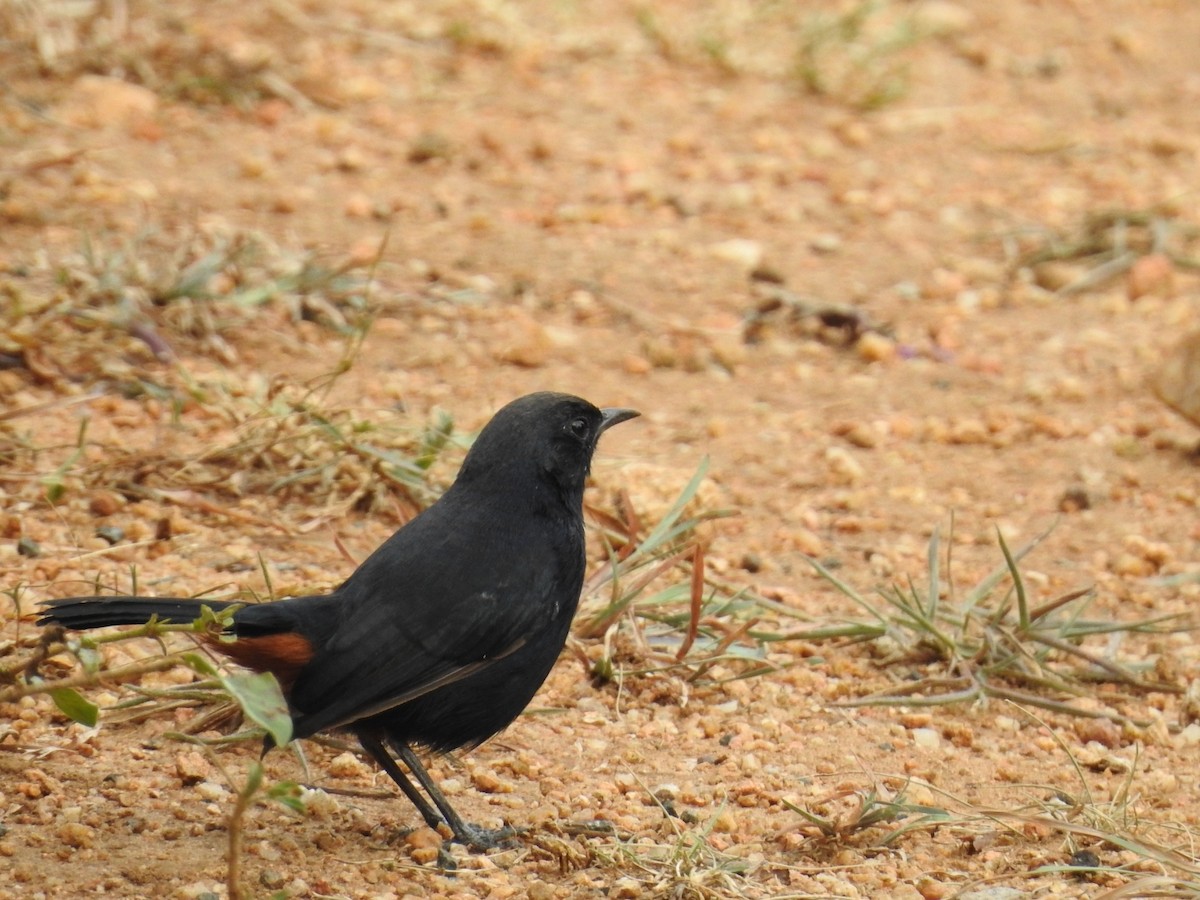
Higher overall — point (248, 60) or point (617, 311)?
point (248, 60)

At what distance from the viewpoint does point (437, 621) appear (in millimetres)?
3748

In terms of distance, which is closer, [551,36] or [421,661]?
[421,661]

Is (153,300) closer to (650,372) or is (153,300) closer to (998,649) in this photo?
(650,372)

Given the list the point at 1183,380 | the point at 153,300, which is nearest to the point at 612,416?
the point at 153,300

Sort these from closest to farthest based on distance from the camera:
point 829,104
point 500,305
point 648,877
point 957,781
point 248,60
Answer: point 648,877 < point 957,781 < point 500,305 < point 248,60 < point 829,104

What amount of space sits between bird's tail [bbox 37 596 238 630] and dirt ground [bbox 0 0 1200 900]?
48 cm

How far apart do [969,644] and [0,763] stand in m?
2.75

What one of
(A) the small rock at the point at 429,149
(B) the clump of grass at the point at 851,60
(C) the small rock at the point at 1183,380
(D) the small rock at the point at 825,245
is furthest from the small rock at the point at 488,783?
(B) the clump of grass at the point at 851,60

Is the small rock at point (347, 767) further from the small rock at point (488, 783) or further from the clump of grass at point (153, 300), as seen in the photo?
the clump of grass at point (153, 300)

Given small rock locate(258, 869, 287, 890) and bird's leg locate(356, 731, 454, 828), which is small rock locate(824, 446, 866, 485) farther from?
small rock locate(258, 869, 287, 890)

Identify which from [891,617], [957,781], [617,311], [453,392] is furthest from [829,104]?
[957,781]

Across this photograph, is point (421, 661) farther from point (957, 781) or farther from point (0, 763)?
point (957, 781)

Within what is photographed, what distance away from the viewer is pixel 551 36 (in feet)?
31.9

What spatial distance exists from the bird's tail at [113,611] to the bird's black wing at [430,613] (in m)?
0.32
